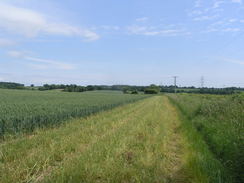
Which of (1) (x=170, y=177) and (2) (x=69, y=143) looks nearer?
(1) (x=170, y=177)

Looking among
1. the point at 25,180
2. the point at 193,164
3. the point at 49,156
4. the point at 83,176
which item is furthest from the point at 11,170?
the point at 193,164

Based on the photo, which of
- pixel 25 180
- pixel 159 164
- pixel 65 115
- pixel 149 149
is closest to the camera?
pixel 25 180

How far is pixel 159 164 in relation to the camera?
16.7ft

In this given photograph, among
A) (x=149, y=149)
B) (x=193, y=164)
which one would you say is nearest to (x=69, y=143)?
(x=149, y=149)

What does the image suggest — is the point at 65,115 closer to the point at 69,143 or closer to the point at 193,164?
the point at 69,143

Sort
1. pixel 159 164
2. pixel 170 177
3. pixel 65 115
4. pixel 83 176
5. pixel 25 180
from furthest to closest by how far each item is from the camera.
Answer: pixel 65 115
pixel 159 164
pixel 170 177
pixel 83 176
pixel 25 180

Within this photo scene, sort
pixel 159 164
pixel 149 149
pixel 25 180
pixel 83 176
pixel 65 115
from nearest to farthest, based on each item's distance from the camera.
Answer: pixel 25 180 < pixel 83 176 < pixel 159 164 < pixel 149 149 < pixel 65 115

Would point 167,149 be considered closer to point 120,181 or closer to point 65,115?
point 120,181

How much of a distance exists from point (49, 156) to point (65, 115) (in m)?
7.01

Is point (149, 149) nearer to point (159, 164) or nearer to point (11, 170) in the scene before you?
point (159, 164)

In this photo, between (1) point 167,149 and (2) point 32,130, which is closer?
(1) point 167,149

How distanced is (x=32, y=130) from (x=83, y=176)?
6.28 m

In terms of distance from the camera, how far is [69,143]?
658cm

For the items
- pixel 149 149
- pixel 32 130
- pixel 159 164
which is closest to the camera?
pixel 159 164
